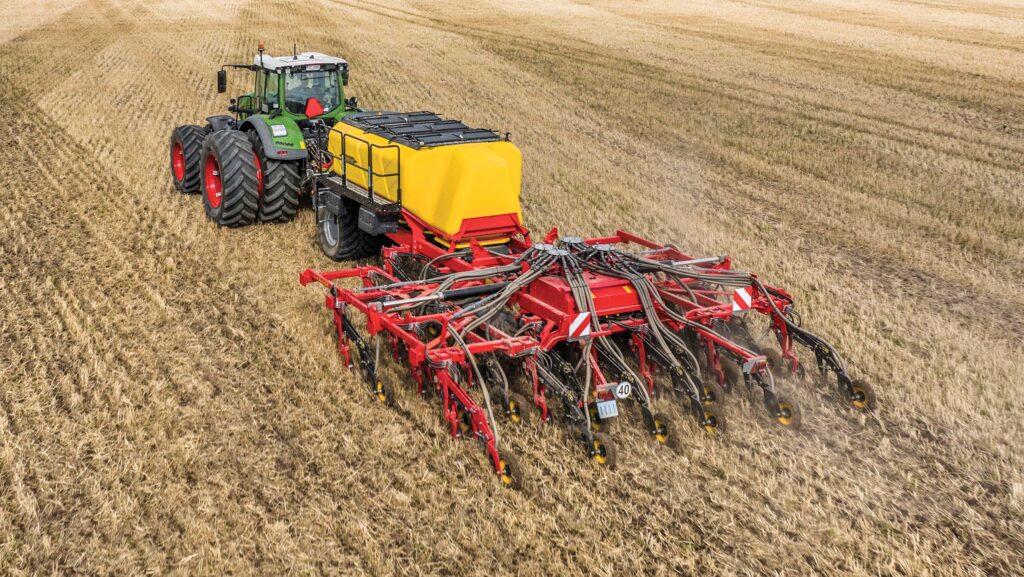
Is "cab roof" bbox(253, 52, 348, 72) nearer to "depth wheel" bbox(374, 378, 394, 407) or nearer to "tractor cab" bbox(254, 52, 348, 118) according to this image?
"tractor cab" bbox(254, 52, 348, 118)

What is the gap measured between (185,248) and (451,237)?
3.50 metres

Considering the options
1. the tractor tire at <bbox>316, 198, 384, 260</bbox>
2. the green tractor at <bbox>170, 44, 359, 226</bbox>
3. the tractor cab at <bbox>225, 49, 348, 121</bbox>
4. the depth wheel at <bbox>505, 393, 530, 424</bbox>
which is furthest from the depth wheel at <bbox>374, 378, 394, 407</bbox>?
the tractor cab at <bbox>225, 49, 348, 121</bbox>

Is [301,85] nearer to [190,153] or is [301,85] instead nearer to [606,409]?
[190,153]

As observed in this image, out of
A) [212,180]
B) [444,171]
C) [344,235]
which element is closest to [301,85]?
[212,180]

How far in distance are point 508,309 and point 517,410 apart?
97cm

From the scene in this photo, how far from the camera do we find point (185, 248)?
9.62 metres

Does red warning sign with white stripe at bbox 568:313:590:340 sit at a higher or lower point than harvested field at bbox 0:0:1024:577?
higher

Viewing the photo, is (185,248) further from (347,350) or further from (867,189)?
(867,189)

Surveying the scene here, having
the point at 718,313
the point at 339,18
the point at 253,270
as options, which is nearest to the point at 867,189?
the point at 718,313

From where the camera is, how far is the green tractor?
32.3 ft

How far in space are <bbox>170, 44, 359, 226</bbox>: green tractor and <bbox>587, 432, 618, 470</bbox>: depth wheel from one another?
221 inches

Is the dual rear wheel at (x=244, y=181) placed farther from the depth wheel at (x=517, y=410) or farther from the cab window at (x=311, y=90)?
the depth wheel at (x=517, y=410)

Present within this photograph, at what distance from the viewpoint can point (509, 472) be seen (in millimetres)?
5344

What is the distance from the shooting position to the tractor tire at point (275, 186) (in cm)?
988
